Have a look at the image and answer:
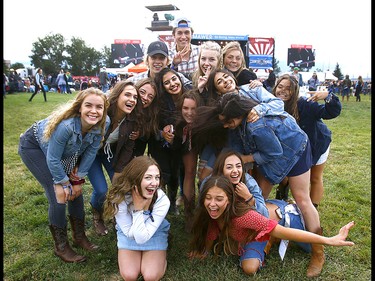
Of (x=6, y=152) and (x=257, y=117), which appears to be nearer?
(x=257, y=117)

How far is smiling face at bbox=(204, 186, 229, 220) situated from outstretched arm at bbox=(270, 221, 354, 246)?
1.49ft

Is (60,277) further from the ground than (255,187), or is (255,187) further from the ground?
(255,187)

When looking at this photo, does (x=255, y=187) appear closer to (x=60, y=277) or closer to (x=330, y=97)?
(x=330, y=97)

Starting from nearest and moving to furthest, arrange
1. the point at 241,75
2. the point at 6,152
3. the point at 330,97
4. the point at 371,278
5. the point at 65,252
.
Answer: the point at 371,278 < the point at 65,252 < the point at 330,97 < the point at 241,75 < the point at 6,152

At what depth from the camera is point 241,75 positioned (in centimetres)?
365

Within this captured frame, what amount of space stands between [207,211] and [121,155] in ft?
3.49

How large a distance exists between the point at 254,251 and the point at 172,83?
180 cm

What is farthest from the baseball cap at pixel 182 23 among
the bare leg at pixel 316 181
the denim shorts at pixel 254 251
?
the denim shorts at pixel 254 251

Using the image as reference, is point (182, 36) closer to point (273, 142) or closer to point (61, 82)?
point (273, 142)

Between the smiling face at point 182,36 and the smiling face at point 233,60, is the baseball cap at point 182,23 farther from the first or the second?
the smiling face at point 233,60

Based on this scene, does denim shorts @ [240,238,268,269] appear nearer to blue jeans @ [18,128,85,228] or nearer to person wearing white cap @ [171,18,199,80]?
blue jeans @ [18,128,85,228]

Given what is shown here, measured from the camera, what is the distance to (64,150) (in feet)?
9.18

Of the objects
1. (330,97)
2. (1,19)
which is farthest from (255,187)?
(1,19)

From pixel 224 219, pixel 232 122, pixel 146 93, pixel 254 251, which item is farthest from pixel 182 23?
pixel 254 251
